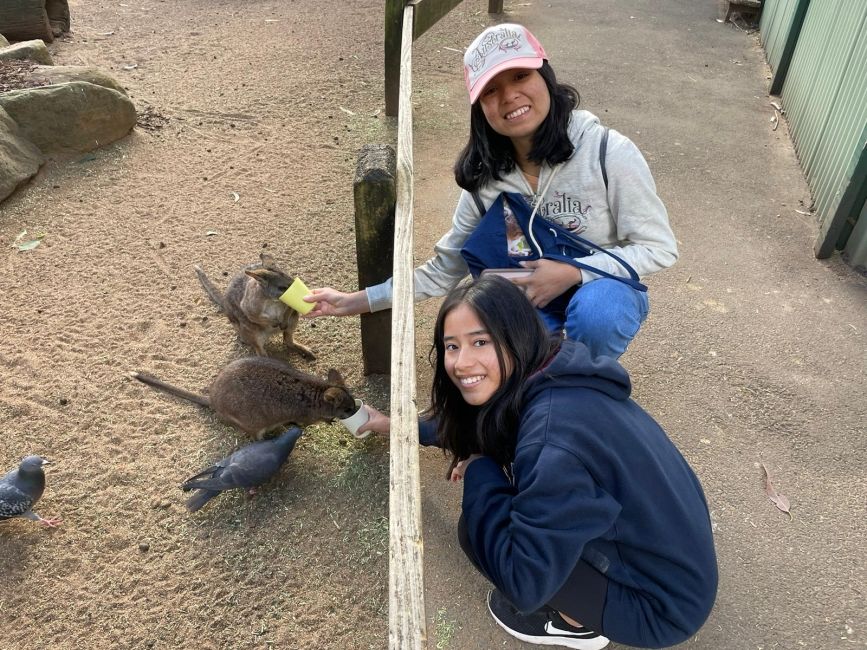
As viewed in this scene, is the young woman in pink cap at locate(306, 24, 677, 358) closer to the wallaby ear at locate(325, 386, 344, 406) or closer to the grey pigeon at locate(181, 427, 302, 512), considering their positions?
the wallaby ear at locate(325, 386, 344, 406)

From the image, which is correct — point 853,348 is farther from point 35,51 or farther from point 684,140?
point 35,51

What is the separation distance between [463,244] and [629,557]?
55.3 inches

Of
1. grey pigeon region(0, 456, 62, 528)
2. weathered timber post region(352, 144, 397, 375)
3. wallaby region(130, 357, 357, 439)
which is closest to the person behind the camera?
grey pigeon region(0, 456, 62, 528)

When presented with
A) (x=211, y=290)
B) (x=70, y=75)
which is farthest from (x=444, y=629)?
(x=70, y=75)

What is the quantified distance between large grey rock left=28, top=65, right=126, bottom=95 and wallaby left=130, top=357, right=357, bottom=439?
12.9ft

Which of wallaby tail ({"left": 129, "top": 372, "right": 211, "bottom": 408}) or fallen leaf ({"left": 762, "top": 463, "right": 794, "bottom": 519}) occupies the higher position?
fallen leaf ({"left": 762, "top": 463, "right": 794, "bottom": 519})

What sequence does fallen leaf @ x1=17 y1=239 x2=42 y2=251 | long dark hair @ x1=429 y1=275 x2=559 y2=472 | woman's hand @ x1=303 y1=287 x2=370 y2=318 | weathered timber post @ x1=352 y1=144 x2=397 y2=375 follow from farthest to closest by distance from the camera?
1. fallen leaf @ x1=17 y1=239 x2=42 y2=251
2. woman's hand @ x1=303 y1=287 x2=370 y2=318
3. weathered timber post @ x1=352 y1=144 x2=397 y2=375
4. long dark hair @ x1=429 y1=275 x2=559 y2=472

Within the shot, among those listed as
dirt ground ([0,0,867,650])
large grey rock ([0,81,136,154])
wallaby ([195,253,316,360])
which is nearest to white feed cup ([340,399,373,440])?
dirt ground ([0,0,867,650])

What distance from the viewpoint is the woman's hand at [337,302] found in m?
2.80

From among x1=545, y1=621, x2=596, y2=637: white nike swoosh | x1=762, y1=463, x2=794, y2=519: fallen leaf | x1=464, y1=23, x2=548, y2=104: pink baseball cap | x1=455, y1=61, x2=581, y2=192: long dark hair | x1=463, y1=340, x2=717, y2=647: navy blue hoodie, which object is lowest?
x1=545, y1=621, x2=596, y2=637: white nike swoosh

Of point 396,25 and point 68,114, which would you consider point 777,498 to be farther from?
point 68,114

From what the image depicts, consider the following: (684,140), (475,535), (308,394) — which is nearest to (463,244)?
(308,394)

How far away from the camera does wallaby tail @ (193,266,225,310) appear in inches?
152

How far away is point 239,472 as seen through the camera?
265cm
